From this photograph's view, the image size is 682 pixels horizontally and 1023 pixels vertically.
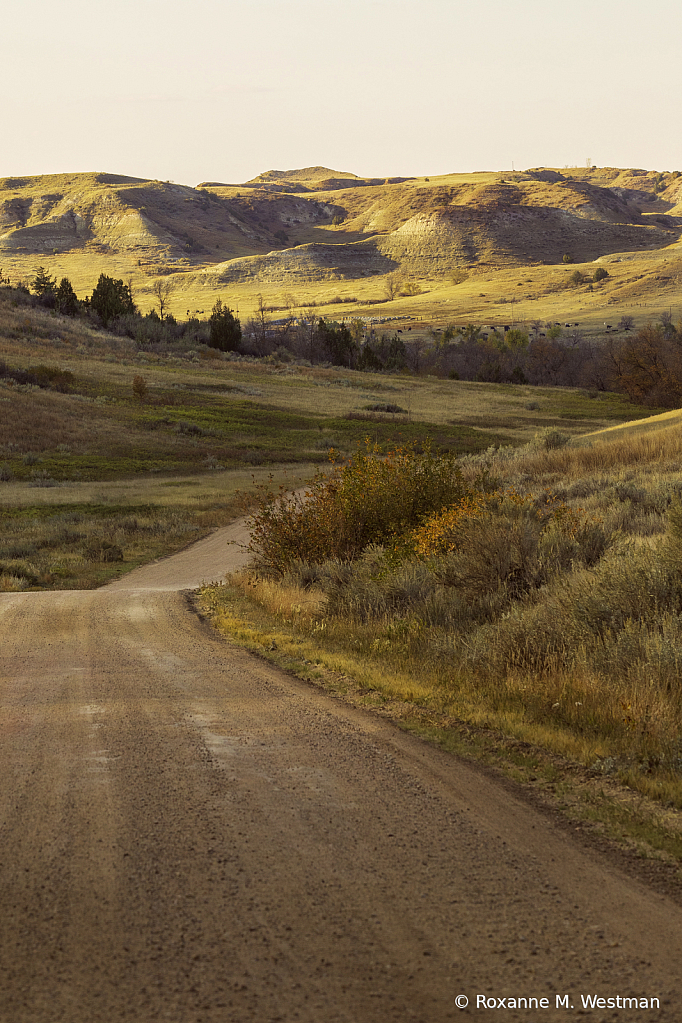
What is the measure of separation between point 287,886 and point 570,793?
2258 millimetres

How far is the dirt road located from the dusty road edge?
0.18 meters

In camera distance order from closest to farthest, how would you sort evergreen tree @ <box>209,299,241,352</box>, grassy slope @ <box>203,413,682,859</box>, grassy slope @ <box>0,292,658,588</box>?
grassy slope @ <box>203,413,682,859</box> < grassy slope @ <box>0,292,658,588</box> < evergreen tree @ <box>209,299,241,352</box>

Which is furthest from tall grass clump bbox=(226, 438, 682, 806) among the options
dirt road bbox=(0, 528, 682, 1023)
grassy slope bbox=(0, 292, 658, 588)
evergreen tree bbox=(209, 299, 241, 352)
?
evergreen tree bbox=(209, 299, 241, 352)

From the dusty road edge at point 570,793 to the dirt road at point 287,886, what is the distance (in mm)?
175

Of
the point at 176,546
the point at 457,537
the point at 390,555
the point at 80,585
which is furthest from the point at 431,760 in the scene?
the point at 176,546

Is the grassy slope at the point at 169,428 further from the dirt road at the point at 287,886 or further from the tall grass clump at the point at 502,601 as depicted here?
the dirt road at the point at 287,886

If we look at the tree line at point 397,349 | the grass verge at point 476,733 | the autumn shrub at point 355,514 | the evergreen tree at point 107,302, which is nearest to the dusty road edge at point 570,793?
the grass verge at point 476,733

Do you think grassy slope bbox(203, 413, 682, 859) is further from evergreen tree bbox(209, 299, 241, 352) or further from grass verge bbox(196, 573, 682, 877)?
evergreen tree bbox(209, 299, 241, 352)

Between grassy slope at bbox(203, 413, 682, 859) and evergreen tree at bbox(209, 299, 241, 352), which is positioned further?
evergreen tree at bbox(209, 299, 241, 352)

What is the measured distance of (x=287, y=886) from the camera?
165 inches

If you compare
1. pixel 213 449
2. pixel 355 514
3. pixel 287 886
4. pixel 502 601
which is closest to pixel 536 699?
pixel 502 601

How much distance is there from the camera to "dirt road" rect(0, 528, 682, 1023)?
3348 mm

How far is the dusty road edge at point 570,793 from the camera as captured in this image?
4.70 metres

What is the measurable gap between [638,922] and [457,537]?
805 cm
